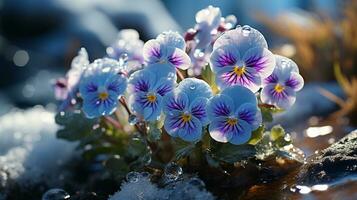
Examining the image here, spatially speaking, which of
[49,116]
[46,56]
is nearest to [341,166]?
[49,116]

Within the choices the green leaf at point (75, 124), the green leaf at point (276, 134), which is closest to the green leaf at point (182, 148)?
the green leaf at point (276, 134)

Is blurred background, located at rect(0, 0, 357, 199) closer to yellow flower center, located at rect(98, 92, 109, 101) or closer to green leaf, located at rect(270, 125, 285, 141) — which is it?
green leaf, located at rect(270, 125, 285, 141)

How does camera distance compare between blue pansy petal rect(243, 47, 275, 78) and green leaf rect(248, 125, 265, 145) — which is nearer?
blue pansy petal rect(243, 47, 275, 78)

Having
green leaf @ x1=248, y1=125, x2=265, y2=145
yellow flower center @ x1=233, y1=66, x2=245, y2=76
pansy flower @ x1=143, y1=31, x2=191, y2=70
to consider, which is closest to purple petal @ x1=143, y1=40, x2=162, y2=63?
pansy flower @ x1=143, y1=31, x2=191, y2=70

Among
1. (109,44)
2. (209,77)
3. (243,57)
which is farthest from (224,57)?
(109,44)

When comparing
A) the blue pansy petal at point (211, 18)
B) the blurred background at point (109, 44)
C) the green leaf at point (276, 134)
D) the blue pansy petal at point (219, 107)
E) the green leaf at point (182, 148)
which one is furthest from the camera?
the blurred background at point (109, 44)

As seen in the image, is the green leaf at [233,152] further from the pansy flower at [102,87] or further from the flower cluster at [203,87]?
the pansy flower at [102,87]
